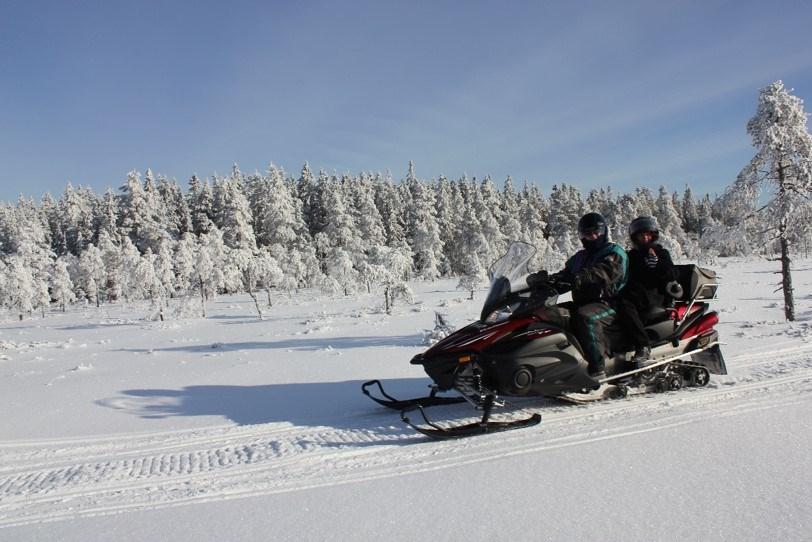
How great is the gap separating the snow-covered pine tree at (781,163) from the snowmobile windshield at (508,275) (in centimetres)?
1162

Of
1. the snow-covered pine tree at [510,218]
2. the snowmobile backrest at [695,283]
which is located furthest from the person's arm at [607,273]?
the snow-covered pine tree at [510,218]

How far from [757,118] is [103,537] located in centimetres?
1695

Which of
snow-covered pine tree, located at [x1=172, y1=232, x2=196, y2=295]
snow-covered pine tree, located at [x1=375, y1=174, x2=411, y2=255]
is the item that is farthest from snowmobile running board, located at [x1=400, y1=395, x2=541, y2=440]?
snow-covered pine tree, located at [x1=375, y1=174, x2=411, y2=255]

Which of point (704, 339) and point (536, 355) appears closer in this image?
point (536, 355)

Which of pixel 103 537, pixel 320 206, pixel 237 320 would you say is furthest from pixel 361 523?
pixel 320 206

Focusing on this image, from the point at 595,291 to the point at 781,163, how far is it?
12.5 metres

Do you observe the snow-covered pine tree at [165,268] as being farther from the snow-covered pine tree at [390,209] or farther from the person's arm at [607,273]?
the person's arm at [607,273]

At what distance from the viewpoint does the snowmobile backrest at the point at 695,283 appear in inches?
216

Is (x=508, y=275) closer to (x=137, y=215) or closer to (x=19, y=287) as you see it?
(x=19, y=287)

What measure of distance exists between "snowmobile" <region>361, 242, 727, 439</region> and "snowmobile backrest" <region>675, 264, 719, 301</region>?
10 millimetres

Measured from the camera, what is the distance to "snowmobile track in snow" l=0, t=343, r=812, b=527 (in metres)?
3.60

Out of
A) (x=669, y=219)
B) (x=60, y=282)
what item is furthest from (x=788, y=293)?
(x=669, y=219)

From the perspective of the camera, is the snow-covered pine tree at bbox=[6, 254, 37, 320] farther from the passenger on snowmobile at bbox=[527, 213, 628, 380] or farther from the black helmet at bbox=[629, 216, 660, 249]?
the black helmet at bbox=[629, 216, 660, 249]

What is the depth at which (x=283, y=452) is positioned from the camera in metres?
4.28
